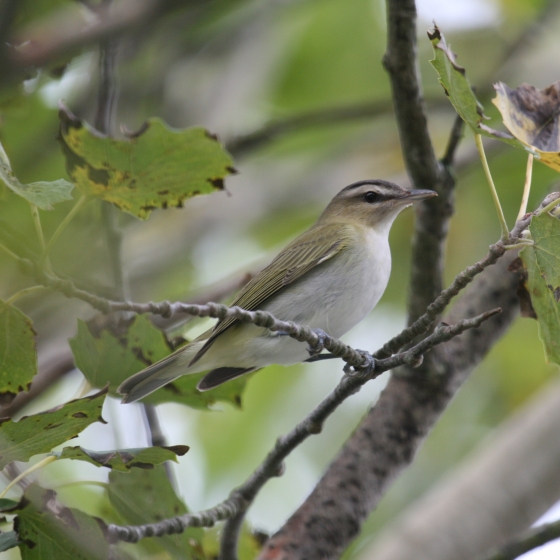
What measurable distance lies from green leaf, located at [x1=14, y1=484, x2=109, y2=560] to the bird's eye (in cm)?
265

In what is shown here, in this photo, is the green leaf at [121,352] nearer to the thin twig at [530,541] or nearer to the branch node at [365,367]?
the branch node at [365,367]

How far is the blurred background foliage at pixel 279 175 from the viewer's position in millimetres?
4660

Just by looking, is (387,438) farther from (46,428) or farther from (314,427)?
(46,428)

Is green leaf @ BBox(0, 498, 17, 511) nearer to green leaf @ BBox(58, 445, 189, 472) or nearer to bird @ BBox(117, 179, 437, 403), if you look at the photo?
green leaf @ BBox(58, 445, 189, 472)

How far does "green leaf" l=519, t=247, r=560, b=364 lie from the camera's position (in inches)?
83.4

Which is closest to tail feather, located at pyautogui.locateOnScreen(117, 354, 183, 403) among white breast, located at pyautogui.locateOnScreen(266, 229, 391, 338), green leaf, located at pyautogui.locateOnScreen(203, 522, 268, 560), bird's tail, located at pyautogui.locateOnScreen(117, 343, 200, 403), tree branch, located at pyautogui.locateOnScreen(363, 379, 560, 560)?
bird's tail, located at pyautogui.locateOnScreen(117, 343, 200, 403)

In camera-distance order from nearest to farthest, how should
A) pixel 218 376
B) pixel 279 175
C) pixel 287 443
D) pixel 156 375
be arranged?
pixel 287 443, pixel 156 375, pixel 218 376, pixel 279 175

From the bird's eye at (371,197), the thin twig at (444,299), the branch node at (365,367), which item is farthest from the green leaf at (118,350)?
the bird's eye at (371,197)

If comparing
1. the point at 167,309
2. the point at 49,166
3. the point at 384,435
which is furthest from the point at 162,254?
the point at 167,309

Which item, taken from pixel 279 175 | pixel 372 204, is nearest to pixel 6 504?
pixel 372 204

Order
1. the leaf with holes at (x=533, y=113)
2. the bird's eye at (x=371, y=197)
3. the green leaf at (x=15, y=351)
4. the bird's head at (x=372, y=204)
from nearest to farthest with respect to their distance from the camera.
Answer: the green leaf at (x=15, y=351)
the leaf with holes at (x=533, y=113)
the bird's head at (x=372, y=204)
the bird's eye at (x=371, y=197)

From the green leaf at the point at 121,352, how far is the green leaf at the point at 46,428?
560 millimetres

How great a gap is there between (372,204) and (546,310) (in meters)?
2.08

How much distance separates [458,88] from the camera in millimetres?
2043
